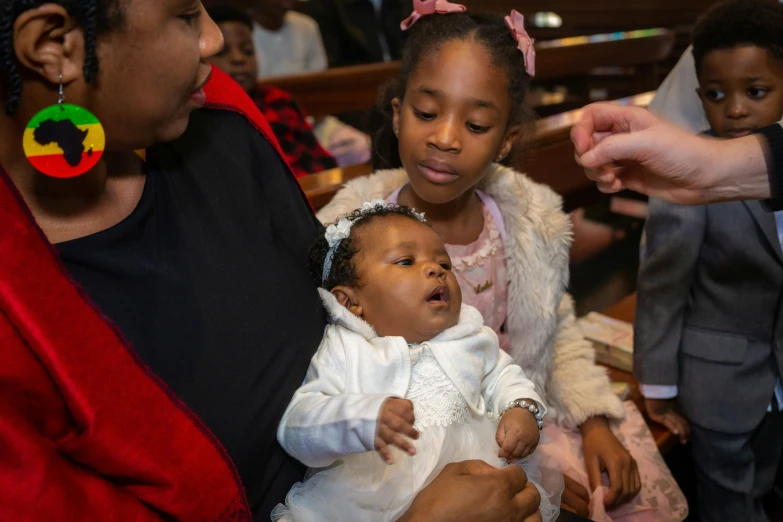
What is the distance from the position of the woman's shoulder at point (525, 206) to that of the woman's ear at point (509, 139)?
0.07 m

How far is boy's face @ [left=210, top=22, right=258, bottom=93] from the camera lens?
3.33 m

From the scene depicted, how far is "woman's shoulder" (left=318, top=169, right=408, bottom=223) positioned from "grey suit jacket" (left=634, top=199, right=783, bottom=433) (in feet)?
2.40

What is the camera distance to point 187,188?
125 cm

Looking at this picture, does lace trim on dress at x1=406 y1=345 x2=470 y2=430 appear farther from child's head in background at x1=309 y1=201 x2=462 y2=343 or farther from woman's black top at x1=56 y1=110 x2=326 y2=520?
woman's black top at x1=56 y1=110 x2=326 y2=520

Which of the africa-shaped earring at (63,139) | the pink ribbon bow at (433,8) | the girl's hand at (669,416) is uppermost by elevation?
the pink ribbon bow at (433,8)

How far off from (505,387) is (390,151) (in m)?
0.93

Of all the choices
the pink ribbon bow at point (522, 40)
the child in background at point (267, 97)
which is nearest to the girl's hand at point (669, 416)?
the pink ribbon bow at point (522, 40)

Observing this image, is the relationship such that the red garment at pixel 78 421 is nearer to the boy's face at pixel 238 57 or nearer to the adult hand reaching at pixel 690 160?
the adult hand reaching at pixel 690 160

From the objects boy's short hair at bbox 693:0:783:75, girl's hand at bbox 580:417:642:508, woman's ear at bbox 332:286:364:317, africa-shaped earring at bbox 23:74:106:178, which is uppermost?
africa-shaped earring at bbox 23:74:106:178

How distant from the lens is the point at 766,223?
5.87 feet

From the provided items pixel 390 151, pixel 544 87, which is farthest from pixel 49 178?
pixel 544 87

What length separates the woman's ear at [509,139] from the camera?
5.98ft

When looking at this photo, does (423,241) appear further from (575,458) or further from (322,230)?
(575,458)

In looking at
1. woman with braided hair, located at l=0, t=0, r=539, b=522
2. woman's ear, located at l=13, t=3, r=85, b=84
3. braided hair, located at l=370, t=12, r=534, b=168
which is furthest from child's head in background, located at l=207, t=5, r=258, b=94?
woman's ear, located at l=13, t=3, r=85, b=84
